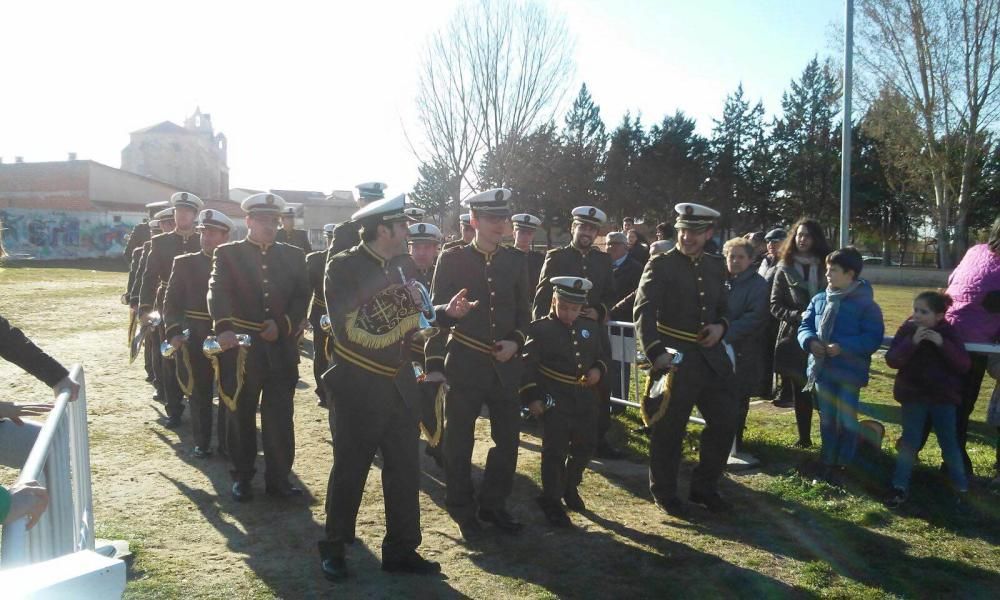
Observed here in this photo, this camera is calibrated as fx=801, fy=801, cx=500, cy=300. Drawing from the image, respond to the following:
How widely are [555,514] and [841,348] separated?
242cm

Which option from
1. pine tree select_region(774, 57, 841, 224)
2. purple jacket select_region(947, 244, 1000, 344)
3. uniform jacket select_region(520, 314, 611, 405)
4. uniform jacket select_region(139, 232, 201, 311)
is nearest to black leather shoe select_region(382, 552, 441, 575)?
uniform jacket select_region(520, 314, 611, 405)

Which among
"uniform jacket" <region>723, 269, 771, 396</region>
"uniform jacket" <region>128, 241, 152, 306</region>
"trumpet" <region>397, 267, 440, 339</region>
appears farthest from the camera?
"uniform jacket" <region>128, 241, 152, 306</region>

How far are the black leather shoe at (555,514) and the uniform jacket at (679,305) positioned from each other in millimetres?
1216

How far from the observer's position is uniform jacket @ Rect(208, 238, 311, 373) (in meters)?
5.92

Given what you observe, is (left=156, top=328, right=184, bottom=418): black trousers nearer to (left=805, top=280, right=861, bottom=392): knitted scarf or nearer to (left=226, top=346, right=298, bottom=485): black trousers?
(left=226, top=346, right=298, bottom=485): black trousers

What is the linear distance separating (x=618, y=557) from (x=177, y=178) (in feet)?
246

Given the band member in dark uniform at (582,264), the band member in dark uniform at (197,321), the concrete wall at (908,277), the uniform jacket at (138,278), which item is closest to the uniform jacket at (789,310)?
the band member in dark uniform at (582,264)

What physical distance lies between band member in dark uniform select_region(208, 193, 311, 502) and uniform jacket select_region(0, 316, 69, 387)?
1886mm

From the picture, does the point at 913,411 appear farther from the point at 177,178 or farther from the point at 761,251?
the point at 177,178

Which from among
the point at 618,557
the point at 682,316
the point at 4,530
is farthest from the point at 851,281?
the point at 4,530

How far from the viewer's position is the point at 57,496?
3.19 meters

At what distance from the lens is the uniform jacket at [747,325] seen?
21.0ft

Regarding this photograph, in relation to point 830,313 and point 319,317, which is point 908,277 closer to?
point 830,313

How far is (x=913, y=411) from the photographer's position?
5.60m
